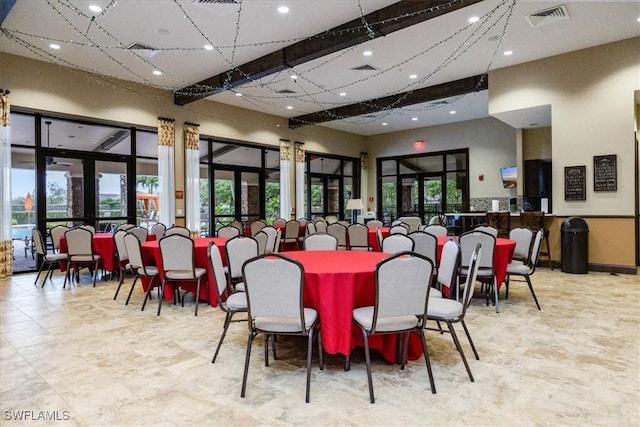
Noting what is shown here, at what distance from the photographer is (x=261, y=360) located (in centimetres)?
312

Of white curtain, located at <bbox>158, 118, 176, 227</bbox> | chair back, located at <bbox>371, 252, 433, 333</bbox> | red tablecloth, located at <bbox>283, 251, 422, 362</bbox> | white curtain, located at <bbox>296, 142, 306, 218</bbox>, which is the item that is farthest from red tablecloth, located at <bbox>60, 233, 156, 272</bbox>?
white curtain, located at <bbox>296, 142, 306, 218</bbox>

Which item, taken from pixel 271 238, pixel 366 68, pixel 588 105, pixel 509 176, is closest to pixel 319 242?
pixel 271 238

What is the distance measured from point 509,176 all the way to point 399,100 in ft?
13.4

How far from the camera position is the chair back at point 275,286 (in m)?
2.45

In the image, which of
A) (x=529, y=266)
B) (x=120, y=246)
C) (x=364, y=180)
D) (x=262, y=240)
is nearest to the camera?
(x=529, y=266)

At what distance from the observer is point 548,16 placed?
Result: 575 centimetres

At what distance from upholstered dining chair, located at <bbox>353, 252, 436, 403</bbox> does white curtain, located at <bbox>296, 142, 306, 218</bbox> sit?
9.67 meters

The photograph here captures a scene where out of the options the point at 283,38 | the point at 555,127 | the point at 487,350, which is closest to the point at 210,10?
the point at 283,38

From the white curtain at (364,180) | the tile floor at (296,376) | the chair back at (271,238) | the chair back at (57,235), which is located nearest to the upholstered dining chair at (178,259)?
the tile floor at (296,376)

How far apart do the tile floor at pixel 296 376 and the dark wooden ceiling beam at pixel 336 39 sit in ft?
12.9

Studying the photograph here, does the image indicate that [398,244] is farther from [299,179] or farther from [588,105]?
[299,179]

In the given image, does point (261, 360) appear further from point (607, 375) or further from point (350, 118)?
point (350, 118)

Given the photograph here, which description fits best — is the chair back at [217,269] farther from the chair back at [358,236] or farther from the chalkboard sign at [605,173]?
the chalkboard sign at [605,173]

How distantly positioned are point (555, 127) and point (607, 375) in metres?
6.08
